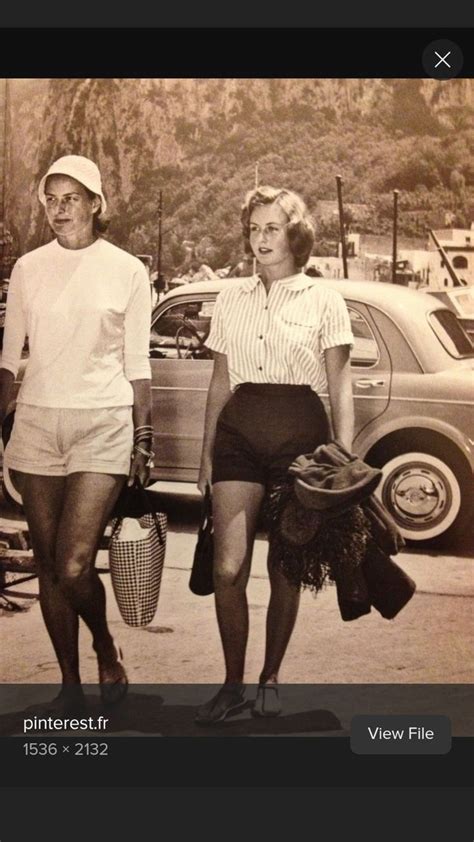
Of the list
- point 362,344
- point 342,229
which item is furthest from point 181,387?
point 342,229

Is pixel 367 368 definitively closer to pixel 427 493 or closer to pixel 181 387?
pixel 427 493

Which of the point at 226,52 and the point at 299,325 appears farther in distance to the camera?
the point at 226,52

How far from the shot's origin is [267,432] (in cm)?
359

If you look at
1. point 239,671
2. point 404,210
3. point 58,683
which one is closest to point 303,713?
point 239,671

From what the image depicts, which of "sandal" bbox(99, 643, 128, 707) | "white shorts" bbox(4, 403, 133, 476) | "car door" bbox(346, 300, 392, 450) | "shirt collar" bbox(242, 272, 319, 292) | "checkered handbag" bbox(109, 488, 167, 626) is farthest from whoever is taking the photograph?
"car door" bbox(346, 300, 392, 450)

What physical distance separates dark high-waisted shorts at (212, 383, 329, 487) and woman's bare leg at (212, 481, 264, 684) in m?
0.04

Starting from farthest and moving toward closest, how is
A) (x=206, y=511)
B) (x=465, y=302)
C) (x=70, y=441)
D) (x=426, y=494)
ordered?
(x=426, y=494)
(x=465, y=302)
(x=206, y=511)
(x=70, y=441)

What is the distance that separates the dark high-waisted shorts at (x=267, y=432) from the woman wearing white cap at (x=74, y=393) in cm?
38

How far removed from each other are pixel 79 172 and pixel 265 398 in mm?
1024

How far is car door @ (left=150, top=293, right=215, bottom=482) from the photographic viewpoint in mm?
4070

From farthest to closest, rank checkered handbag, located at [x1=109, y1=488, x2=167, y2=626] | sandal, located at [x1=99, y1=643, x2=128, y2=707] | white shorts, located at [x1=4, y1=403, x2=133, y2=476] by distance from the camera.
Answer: sandal, located at [x1=99, y1=643, x2=128, y2=707] → checkered handbag, located at [x1=109, y1=488, x2=167, y2=626] → white shorts, located at [x1=4, y1=403, x2=133, y2=476]

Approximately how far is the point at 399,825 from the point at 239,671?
0.70m

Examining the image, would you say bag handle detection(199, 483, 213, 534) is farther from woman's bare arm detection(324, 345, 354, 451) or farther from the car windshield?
the car windshield

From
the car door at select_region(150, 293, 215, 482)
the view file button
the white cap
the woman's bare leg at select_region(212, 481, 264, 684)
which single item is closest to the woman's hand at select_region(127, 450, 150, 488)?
the car door at select_region(150, 293, 215, 482)
